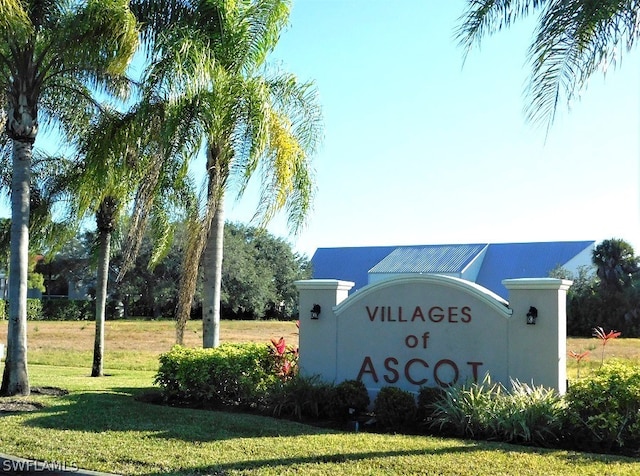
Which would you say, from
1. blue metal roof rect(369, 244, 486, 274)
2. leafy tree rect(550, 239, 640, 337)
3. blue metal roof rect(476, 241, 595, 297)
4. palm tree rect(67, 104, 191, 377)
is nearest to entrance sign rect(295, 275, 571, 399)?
palm tree rect(67, 104, 191, 377)

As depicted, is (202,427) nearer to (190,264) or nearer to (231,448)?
(231,448)

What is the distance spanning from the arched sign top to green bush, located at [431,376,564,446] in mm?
1338

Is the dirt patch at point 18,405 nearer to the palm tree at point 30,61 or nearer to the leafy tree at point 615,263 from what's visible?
the palm tree at point 30,61

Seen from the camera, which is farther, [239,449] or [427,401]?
[427,401]

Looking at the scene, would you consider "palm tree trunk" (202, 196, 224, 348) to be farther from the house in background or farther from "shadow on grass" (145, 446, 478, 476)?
the house in background

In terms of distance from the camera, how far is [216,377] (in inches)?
442

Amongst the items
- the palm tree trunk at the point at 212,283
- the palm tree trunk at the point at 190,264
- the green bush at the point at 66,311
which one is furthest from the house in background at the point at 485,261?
the palm tree trunk at the point at 190,264

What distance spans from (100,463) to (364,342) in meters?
4.93

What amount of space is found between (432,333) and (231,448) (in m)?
3.87

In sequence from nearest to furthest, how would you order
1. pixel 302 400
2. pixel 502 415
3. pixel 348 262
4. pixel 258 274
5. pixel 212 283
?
pixel 502 415 → pixel 302 400 → pixel 212 283 → pixel 258 274 → pixel 348 262

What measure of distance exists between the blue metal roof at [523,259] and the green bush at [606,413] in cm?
4760

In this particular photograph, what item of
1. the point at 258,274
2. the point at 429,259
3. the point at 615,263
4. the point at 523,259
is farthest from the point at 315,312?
the point at 258,274

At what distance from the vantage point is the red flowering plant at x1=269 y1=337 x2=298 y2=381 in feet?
38.6

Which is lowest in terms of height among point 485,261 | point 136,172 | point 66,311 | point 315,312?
point 66,311
